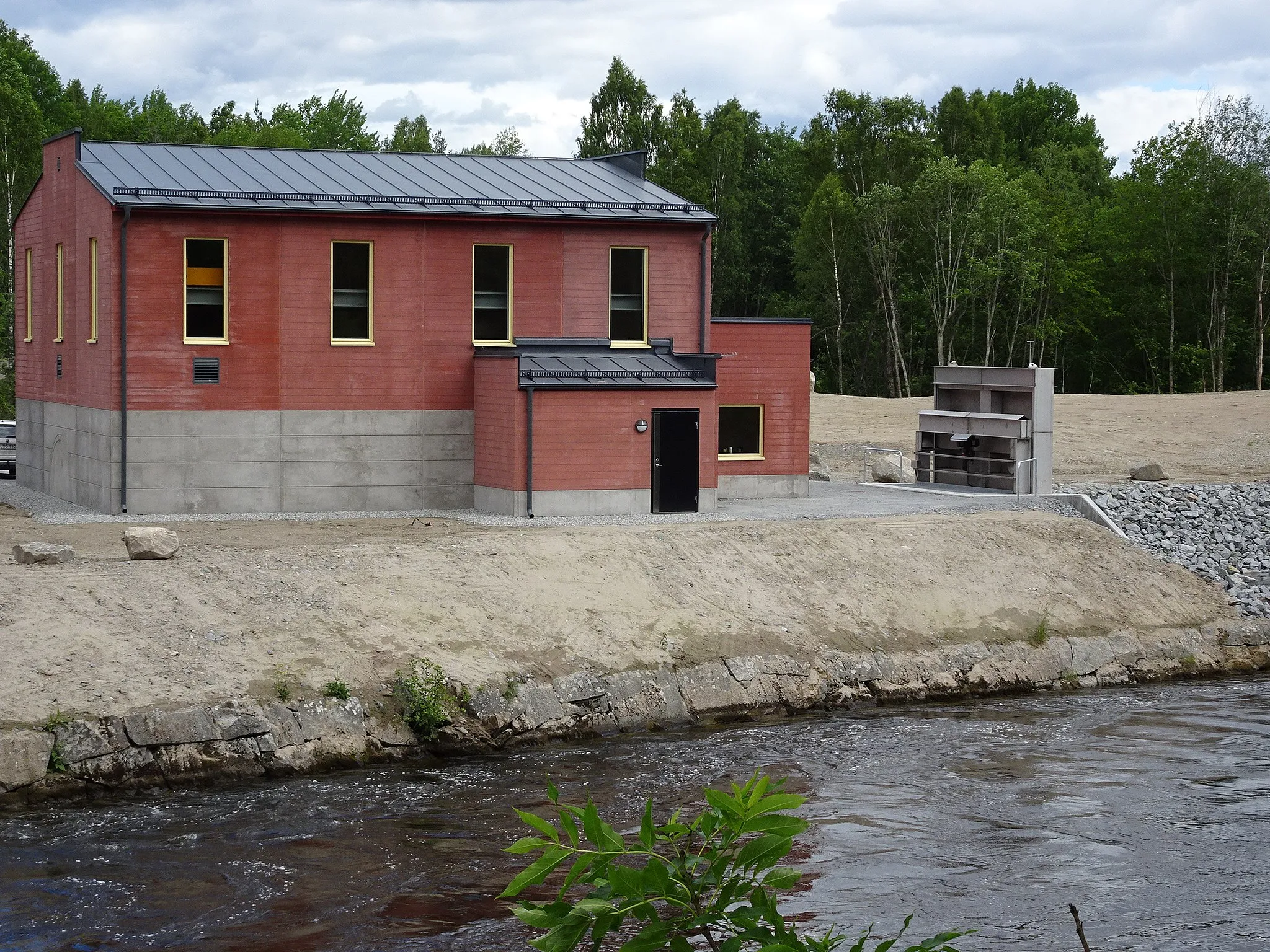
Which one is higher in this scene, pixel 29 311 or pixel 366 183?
pixel 366 183

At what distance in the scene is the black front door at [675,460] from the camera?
90.3ft

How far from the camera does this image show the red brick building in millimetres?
26891

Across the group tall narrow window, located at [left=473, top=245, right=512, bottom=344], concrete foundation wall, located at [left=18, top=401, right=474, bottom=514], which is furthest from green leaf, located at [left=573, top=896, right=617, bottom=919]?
tall narrow window, located at [left=473, top=245, right=512, bottom=344]

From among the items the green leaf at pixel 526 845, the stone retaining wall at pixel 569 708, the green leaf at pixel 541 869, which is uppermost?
the green leaf at pixel 526 845

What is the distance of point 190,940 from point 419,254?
18.0 meters

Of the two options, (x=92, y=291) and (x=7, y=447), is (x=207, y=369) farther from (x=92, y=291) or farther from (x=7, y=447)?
(x=7, y=447)

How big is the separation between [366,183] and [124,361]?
19.1 ft

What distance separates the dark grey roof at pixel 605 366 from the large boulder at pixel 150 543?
762 cm

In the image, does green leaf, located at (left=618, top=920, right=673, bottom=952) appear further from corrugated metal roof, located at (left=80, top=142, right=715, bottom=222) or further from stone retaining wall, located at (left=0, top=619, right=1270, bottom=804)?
corrugated metal roof, located at (left=80, top=142, right=715, bottom=222)

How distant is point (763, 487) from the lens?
3109 cm

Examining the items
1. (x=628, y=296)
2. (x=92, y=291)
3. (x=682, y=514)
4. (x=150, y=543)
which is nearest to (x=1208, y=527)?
(x=682, y=514)

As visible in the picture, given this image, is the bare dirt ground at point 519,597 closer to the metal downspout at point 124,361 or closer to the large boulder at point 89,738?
the large boulder at point 89,738

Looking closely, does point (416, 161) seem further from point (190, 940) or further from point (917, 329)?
point (917, 329)

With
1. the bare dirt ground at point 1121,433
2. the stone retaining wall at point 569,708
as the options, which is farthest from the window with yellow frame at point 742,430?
the stone retaining wall at point 569,708
